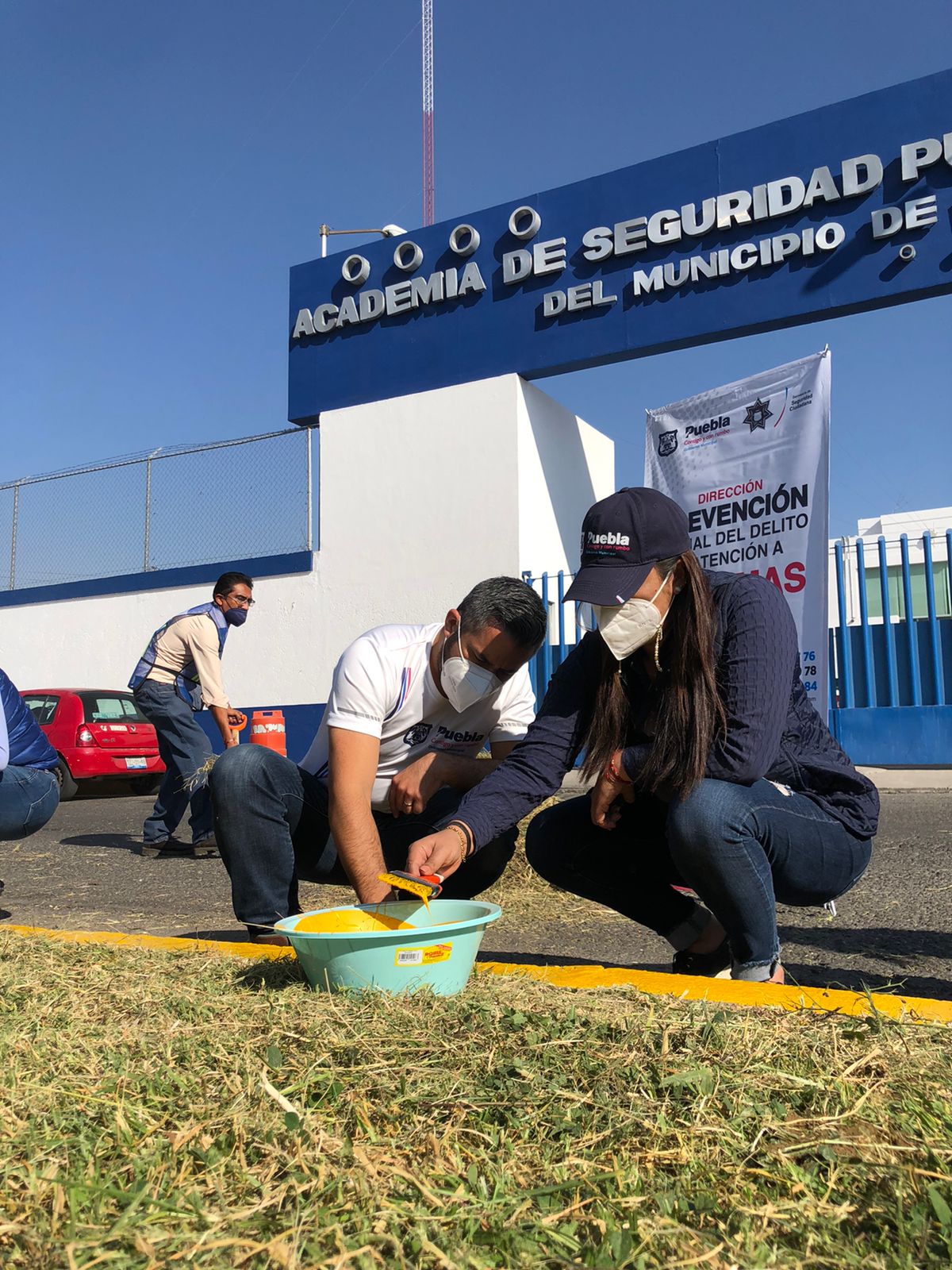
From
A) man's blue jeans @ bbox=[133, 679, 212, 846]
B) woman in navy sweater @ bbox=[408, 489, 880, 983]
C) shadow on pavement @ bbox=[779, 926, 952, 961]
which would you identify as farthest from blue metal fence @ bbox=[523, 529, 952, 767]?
woman in navy sweater @ bbox=[408, 489, 880, 983]

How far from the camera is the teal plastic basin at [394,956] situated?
2100mm

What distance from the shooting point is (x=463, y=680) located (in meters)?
2.87

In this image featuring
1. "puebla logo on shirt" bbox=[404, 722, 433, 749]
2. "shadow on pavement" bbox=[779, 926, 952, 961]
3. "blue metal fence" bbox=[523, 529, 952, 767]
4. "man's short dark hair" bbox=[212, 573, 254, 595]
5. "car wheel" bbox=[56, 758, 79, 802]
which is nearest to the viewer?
"puebla logo on shirt" bbox=[404, 722, 433, 749]

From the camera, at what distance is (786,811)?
246 cm

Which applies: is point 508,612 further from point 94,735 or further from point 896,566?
point 896,566

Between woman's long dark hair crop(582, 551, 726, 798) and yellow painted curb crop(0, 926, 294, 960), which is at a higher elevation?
woman's long dark hair crop(582, 551, 726, 798)

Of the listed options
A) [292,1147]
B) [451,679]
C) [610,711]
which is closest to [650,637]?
[610,711]

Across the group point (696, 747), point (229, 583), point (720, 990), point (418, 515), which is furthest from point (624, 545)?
point (418, 515)

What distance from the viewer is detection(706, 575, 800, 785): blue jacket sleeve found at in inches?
94.0

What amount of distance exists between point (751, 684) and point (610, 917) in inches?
83.2

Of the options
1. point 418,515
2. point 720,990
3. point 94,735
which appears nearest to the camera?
point 720,990

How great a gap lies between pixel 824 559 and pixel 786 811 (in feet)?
9.88

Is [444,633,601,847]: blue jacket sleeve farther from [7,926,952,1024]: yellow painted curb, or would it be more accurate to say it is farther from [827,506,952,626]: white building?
[827,506,952,626]: white building

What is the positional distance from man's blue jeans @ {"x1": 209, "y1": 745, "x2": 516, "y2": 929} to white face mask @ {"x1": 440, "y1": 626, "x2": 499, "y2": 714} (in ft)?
1.49
